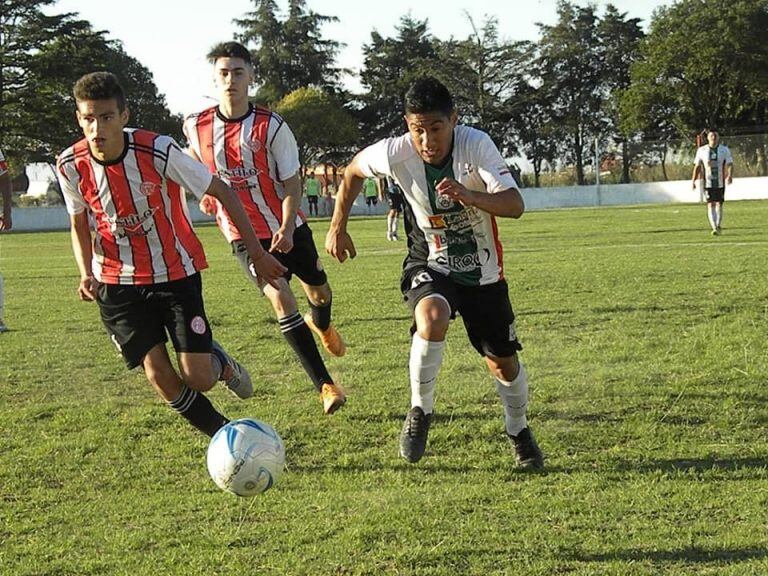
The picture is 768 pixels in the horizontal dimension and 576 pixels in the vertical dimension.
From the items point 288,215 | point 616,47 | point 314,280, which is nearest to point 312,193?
point 616,47

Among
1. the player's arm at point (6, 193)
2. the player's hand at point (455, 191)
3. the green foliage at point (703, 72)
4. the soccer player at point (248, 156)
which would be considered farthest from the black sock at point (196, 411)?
the green foliage at point (703, 72)

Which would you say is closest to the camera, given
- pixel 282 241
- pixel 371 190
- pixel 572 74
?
pixel 282 241

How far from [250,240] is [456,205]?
1.02 m

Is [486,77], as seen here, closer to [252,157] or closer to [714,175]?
[714,175]

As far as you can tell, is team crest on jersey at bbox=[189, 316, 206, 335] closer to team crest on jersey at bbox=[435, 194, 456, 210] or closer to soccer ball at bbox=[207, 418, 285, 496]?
soccer ball at bbox=[207, 418, 285, 496]

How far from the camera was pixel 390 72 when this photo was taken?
73.3 m

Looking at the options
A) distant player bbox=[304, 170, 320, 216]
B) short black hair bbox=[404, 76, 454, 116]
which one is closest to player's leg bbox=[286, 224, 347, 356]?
short black hair bbox=[404, 76, 454, 116]

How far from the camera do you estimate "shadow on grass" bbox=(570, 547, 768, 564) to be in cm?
347

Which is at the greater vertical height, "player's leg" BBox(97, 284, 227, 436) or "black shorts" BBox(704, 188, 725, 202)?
"player's leg" BBox(97, 284, 227, 436)

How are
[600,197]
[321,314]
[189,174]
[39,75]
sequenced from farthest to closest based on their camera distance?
[39,75] < [600,197] < [321,314] < [189,174]

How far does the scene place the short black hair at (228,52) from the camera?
6387 millimetres

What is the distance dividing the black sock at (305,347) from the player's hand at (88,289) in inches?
57.8

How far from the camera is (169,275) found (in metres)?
5.14

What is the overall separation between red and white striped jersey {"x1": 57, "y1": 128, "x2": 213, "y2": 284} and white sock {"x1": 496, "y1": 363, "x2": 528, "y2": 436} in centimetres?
171
